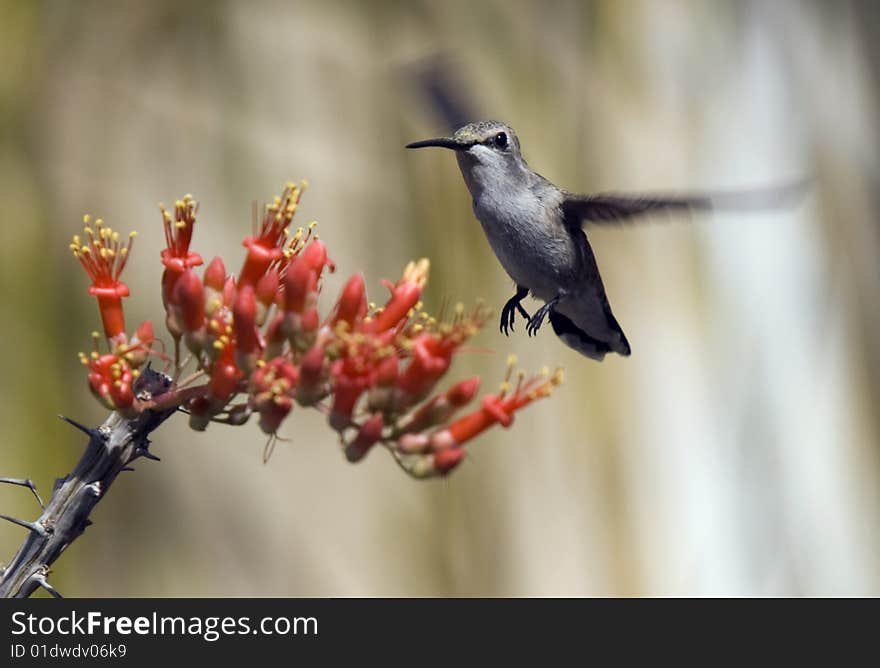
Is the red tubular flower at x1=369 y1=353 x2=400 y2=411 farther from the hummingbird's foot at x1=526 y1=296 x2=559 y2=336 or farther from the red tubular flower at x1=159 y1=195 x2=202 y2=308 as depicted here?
the hummingbird's foot at x1=526 y1=296 x2=559 y2=336

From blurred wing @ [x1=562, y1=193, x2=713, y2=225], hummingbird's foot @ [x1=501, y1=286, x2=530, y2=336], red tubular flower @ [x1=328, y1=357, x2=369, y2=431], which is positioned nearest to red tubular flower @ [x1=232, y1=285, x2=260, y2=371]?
red tubular flower @ [x1=328, y1=357, x2=369, y2=431]

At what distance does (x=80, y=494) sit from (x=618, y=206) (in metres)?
1.32

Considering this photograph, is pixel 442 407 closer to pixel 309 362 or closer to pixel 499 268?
pixel 309 362

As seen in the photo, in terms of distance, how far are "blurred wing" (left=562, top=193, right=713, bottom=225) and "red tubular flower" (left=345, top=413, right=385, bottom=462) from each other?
78 cm

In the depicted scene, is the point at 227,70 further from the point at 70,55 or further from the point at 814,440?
the point at 814,440

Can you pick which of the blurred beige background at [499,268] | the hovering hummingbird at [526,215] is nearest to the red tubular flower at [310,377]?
the hovering hummingbird at [526,215]

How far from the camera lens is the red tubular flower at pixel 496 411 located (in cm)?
149

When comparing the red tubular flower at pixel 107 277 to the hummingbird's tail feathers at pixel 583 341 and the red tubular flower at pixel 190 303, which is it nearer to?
the red tubular flower at pixel 190 303

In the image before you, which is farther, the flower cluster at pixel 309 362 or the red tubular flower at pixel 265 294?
→ the red tubular flower at pixel 265 294

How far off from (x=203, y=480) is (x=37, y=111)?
5.32 ft

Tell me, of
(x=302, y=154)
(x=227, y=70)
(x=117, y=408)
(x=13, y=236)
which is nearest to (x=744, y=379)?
(x=302, y=154)

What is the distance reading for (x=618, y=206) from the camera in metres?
2.22

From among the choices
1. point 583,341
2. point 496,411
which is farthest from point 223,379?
point 583,341

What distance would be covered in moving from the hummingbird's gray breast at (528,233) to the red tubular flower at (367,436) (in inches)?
42.7
